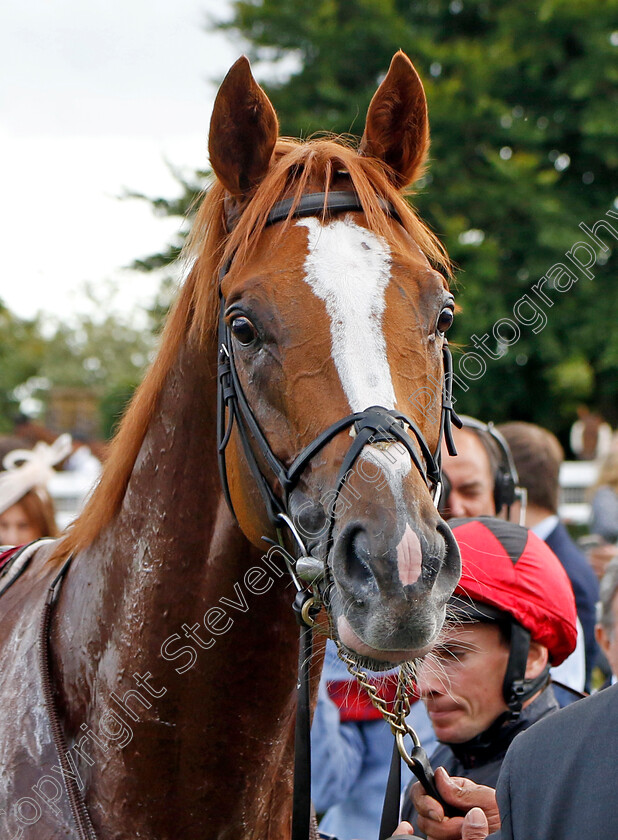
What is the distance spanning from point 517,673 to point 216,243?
4.96 ft

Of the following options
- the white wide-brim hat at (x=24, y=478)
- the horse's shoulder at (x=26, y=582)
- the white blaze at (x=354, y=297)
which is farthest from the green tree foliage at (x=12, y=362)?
the white blaze at (x=354, y=297)

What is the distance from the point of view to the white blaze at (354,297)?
1.75 m

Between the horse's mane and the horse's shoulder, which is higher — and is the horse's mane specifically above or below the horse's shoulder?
above

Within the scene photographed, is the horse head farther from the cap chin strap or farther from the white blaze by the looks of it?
the cap chin strap

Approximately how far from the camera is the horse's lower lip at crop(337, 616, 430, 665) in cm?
159

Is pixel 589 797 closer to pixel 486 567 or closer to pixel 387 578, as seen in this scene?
pixel 387 578

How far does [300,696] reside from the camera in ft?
6.29

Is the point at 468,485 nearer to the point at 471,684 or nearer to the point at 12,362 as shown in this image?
the point at 471,684

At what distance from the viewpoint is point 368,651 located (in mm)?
1597

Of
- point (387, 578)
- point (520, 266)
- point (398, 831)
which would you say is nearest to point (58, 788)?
point (398, 831)

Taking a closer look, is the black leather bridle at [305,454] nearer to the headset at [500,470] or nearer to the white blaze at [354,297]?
the white blaze at [354,297]

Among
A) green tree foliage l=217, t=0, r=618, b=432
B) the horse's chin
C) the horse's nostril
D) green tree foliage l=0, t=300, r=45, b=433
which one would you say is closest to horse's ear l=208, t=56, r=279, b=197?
the horse's nostril

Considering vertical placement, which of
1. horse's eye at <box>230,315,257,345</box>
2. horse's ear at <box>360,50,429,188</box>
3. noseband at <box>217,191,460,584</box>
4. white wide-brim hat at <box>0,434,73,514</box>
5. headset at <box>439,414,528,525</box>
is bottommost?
headset at <box>439,414,528,525</box>

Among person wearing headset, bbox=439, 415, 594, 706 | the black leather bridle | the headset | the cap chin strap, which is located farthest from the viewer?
the headset
